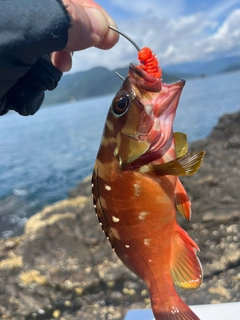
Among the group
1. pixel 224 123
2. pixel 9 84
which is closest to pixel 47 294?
pixel 9 84

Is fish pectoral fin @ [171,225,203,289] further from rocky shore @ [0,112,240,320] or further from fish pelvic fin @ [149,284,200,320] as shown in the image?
rocky shore @ [0,112,240,320]

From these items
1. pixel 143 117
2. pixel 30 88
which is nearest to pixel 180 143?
pixel 143 117

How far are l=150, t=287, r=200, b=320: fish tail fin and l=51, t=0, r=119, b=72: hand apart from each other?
0.76 m

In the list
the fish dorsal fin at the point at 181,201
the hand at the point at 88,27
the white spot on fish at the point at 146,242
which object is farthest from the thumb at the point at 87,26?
the white spot on fish at the point at 146,242

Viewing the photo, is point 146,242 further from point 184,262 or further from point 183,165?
point 183,165

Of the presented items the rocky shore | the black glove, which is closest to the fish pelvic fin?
the black glove

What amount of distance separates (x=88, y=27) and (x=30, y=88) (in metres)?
0.53

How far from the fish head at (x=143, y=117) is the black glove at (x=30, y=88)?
52 centimetres

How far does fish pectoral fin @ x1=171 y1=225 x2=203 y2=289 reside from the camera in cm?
105

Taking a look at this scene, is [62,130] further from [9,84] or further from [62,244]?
[9,84]

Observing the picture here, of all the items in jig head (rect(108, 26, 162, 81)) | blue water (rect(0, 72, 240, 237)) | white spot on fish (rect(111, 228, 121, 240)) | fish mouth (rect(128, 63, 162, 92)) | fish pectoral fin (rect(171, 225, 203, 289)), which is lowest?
blue water (rect(0, 72, 240, 237))

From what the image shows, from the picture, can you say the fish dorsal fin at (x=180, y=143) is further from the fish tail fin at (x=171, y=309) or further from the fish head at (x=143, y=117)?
the fish tail fin at (x=171, y=309)

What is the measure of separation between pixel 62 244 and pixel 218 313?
2.06 metres

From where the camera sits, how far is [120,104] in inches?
39.3
